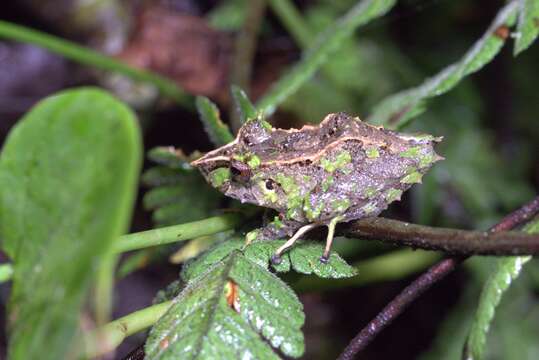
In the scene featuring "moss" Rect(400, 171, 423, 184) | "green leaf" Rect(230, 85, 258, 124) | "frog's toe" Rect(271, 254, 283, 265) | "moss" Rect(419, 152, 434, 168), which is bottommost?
Result: "frog's toe" Rect(271, 254, 283, 265)

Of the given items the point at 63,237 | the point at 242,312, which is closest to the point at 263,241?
the point at 242,312

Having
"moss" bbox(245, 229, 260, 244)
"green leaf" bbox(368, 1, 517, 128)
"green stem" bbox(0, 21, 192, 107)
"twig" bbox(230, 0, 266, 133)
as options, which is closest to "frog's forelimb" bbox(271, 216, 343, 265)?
"moss" bbox(245, 229, 260, 244)

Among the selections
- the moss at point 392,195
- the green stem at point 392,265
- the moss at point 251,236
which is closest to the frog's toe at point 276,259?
the moss at point 251,236

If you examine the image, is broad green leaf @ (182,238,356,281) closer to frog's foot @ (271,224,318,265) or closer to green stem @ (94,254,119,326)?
frog's foot @ (271,224,318,265)

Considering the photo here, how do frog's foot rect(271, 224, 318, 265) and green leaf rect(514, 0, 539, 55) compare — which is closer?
frog's foot rect(271, 224, 318, 265)

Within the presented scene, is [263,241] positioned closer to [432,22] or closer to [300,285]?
[300,285]

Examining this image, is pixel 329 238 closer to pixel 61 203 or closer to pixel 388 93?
pixel 61 203
